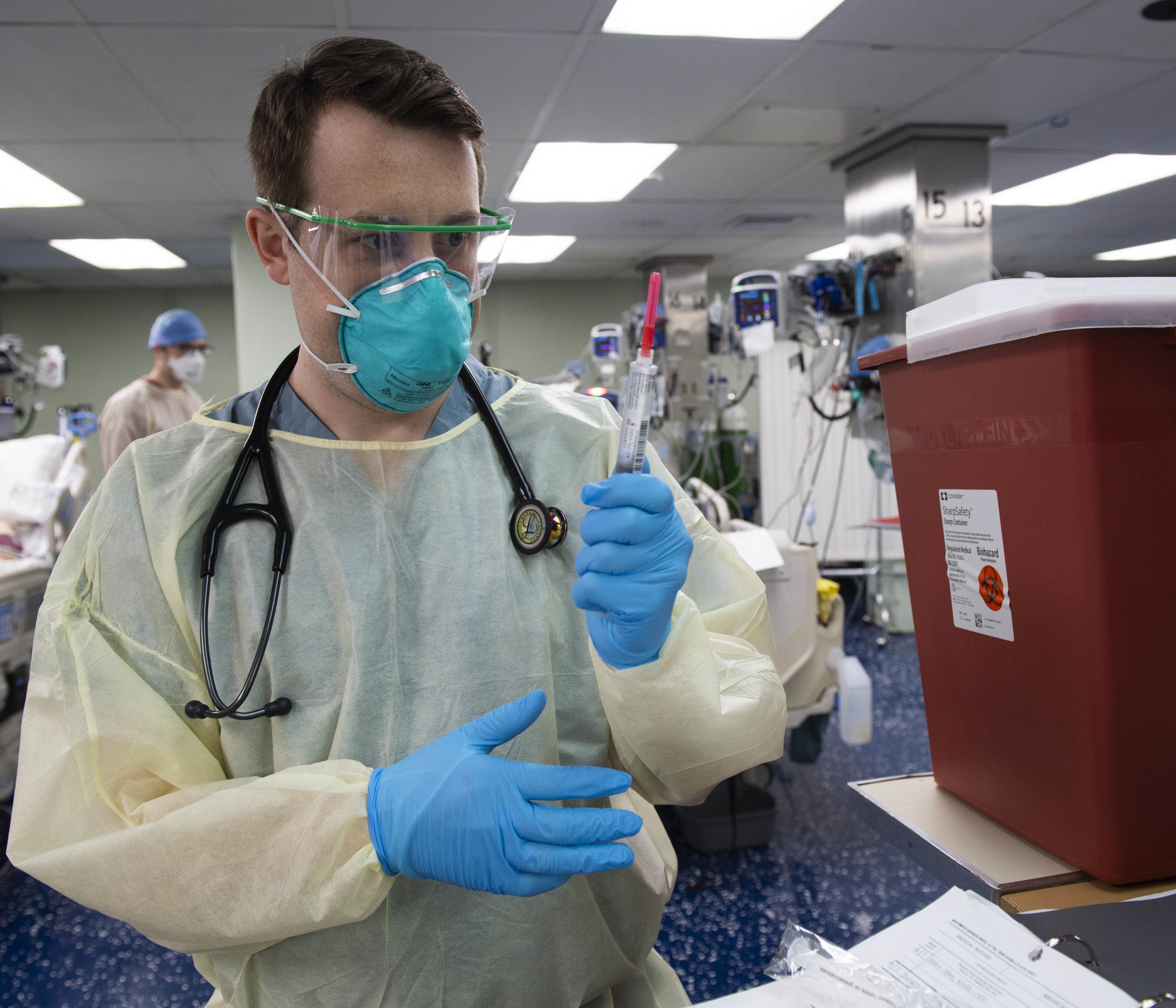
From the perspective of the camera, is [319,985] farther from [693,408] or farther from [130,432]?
[693,408]

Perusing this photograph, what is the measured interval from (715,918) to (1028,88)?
3235mm

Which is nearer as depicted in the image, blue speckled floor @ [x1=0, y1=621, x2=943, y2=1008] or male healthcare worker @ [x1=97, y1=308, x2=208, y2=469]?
blue speckled floor @ [x1=0, y1=621, x2=943, y2=1008]

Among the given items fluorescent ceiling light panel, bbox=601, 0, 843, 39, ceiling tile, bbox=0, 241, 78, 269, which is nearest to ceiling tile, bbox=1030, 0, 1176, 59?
fluorescent ceiling light panel, bbox=601, 0, 843, 39

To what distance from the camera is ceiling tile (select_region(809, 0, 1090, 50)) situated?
2.57 meters

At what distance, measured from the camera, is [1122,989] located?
535 millimetres

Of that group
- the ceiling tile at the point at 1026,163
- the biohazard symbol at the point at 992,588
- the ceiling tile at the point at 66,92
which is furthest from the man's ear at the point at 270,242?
the ceiling tile at the point at 1026,163

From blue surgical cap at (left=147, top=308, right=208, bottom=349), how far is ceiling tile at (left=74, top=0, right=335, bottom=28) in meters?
1.65

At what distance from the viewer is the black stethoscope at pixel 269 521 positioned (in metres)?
0.84

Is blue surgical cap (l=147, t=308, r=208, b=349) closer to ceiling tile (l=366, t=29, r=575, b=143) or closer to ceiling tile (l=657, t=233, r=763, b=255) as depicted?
ceiling tile (l=366, t=29, r=575, b=143)

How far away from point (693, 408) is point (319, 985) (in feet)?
13.4

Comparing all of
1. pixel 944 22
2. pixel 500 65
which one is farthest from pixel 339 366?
pixel 944 22

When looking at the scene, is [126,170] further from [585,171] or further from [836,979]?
[836,979]

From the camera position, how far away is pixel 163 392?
3975 mm

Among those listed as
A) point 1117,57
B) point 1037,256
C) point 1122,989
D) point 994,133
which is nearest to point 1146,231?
point 1037,256
